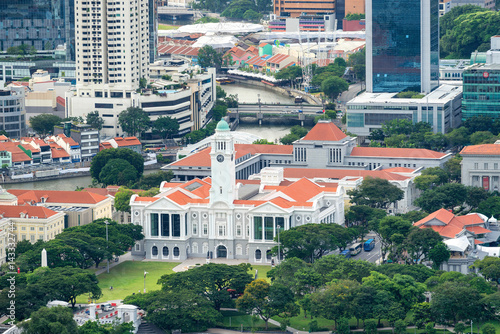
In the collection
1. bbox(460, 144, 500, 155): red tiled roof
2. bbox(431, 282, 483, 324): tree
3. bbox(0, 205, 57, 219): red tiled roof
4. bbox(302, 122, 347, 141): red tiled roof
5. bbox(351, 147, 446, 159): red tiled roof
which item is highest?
bbox(302, 122, 347, 141): red tiled roof

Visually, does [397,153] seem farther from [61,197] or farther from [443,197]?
[61,197]

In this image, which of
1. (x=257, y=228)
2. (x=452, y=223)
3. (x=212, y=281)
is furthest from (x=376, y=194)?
(x=212, y=281)

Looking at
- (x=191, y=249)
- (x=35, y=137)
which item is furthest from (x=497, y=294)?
(x=35, y=137)

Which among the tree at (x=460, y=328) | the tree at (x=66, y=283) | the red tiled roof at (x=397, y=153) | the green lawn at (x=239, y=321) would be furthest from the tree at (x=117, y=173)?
the tree at (x=460, y=328)

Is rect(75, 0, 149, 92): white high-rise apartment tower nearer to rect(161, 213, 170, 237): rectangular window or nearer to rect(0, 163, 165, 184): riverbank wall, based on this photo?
rect(0, 163, 165, 184): riverbank wall

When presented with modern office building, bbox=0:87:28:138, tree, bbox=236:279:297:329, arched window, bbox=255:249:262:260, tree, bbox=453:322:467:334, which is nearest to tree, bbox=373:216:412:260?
arched window, bbox=255:249:262:260
